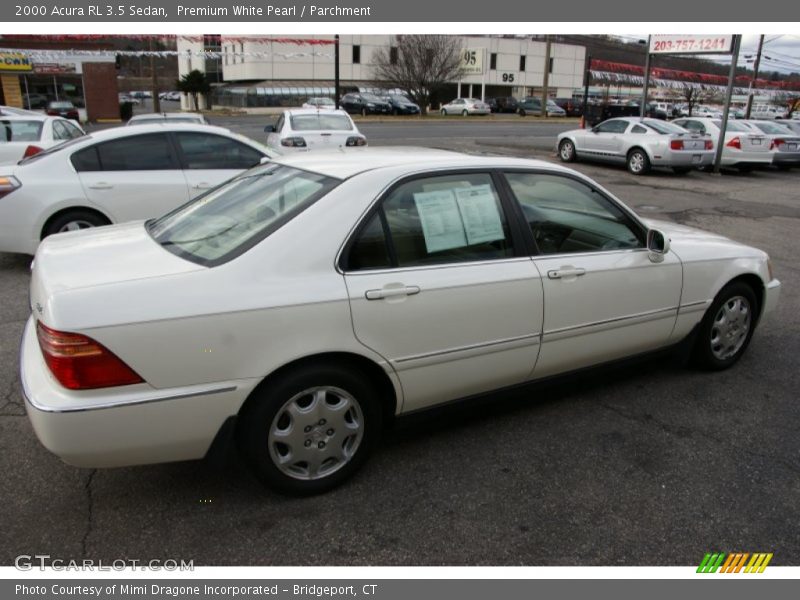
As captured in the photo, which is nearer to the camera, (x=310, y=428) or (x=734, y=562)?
(x=734, y=562)

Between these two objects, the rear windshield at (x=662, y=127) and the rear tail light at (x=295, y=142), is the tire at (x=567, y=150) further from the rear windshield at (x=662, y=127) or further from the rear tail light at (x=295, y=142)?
the rear tail light at (x=295, y=142)

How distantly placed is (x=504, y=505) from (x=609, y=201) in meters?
1.97

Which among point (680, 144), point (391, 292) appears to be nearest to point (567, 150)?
point (680, 144)

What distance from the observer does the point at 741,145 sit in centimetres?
1709

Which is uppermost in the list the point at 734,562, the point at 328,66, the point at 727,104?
the point at 328,66

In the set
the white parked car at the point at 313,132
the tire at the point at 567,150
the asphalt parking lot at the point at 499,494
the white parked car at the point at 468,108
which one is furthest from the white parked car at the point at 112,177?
the white parked car at the point at 468,108

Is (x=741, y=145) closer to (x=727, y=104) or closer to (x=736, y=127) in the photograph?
(x=736, y=127)

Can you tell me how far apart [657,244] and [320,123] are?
33.4 feet

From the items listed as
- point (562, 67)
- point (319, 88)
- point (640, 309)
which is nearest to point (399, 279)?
point (640, 309)

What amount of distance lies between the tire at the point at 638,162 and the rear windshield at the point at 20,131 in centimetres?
1359

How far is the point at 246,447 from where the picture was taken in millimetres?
2797

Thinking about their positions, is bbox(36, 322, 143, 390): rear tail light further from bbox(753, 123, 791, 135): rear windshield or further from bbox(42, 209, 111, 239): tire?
bbox(753, 123, 791, 135): rear windshield

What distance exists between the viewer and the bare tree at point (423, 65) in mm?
52312

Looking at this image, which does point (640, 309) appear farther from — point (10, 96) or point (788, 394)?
point (10, 96)
